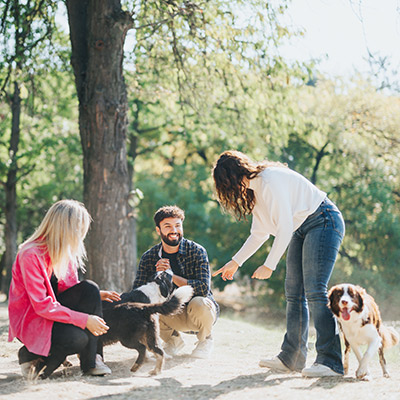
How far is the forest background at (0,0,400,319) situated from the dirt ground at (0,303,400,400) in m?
2.97

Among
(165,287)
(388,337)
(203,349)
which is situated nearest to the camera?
(388,337)

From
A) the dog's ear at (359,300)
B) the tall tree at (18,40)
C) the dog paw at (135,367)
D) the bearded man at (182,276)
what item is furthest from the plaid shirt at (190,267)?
the tall tree at (18,40)

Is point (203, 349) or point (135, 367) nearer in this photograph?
point (135, 367)

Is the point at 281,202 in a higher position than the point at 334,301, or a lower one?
higher

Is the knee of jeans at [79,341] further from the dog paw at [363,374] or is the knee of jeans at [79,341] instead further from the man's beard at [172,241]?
the dog paw at [363,374]

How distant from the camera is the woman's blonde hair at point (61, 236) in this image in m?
3.99

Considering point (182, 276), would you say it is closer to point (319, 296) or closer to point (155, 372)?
point (155, 372)

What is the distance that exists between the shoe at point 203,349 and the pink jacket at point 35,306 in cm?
149

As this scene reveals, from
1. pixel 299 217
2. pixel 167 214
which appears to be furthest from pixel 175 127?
pixel 299 217

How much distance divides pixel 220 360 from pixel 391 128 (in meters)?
13.8

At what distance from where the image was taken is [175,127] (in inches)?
695

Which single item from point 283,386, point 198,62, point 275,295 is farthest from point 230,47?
point 275,295

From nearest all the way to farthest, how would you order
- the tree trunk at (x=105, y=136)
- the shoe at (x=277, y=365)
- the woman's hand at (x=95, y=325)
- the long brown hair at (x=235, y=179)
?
the woman's hand at (x=95, y=325), the long brown hair at (x=235, y=179), the shoe at (x=277, y=365), the tree trunk at (x=105, y=136)

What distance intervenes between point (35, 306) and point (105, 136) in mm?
4033
